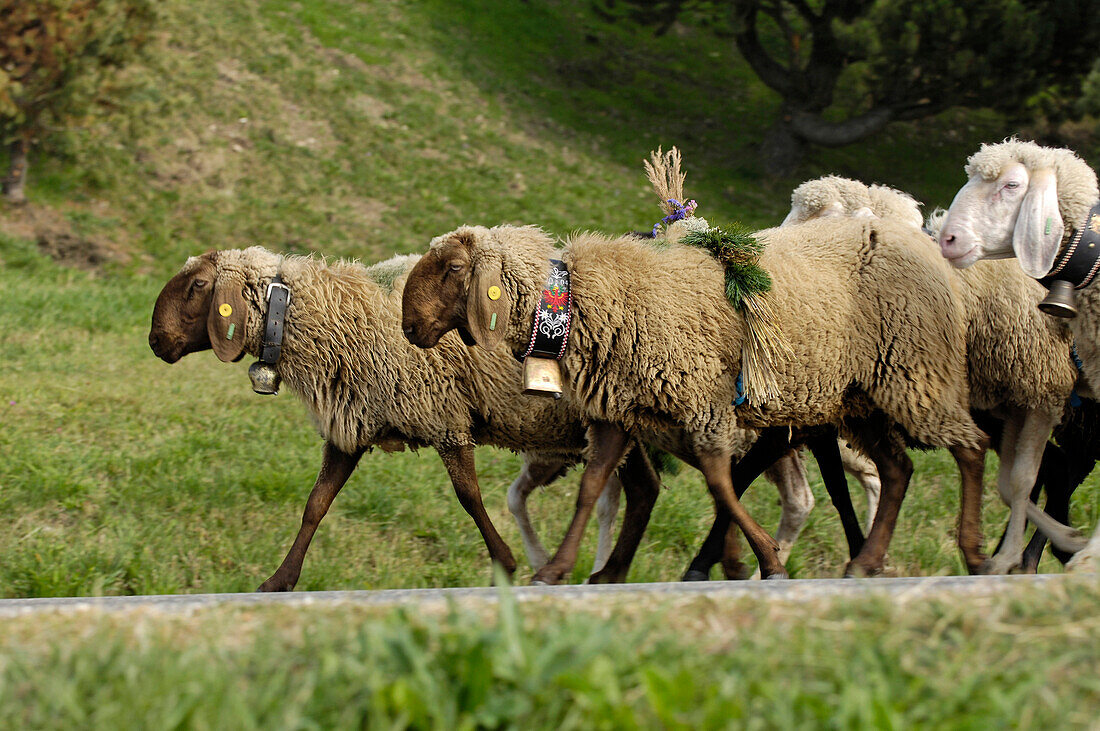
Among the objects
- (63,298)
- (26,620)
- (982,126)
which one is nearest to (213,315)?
(26,620)

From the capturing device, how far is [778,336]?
498cm

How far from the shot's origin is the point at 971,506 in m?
5.33

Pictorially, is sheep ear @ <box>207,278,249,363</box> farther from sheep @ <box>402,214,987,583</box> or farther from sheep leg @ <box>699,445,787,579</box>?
sheep leg @ <box>699,445,787,579</box>

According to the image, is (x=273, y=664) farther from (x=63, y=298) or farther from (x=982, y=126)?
(x=982, y=126)

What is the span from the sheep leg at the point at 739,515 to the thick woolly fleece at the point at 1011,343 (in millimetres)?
1530

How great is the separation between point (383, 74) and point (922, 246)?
56.9 ft

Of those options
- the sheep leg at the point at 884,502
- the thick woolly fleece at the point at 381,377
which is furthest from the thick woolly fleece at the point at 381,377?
the sheep leg at the point at 884,502

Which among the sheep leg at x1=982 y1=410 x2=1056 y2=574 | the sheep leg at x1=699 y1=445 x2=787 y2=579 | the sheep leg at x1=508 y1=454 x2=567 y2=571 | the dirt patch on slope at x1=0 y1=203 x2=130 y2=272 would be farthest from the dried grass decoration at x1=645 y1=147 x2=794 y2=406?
the dirt patch on slope at x1=0 y1=203 x2=130 y2=272

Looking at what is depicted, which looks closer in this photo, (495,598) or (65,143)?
(495,598)

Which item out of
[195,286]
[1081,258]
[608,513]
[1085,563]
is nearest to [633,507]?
[608,513]

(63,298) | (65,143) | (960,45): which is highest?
(960,45)

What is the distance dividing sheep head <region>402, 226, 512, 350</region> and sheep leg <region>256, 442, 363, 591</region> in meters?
1.02

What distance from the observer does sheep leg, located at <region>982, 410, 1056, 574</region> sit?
559 centimetres

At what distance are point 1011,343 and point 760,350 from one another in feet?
4.73
